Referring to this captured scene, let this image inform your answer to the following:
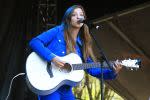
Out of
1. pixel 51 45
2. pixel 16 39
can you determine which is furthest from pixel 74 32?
pixel 16 39

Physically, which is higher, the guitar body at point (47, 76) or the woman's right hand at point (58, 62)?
the woman's right hand at point (58, 62)

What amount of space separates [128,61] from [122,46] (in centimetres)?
296

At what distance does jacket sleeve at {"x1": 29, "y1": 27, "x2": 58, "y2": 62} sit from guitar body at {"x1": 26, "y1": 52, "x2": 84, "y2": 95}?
0.41 feet

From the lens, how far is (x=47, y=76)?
3.88m

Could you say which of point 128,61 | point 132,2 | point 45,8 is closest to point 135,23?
point 132,2

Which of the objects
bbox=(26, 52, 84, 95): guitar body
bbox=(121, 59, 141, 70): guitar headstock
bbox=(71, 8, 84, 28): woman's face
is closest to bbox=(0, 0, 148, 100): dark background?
bbox=(26, 52, 84, 95): guitar body

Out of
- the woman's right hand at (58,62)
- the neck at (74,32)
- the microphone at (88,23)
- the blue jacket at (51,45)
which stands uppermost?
the microphone at (88,23)

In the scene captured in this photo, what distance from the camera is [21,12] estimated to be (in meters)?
5.47

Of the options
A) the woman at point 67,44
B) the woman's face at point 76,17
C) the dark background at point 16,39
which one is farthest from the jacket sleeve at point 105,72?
the dark background at point 16,39

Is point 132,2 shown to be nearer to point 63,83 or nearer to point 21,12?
point 21,12

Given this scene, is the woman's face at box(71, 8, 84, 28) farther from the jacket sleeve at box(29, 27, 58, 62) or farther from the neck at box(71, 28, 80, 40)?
the jacket sleeve at box(29, 27, 58, 62)

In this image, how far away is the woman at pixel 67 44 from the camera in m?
3.81

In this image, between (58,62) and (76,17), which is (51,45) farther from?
(76,17)

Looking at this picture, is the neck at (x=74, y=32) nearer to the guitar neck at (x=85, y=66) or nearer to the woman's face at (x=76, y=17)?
the woman's face at (x=76, y=17)
